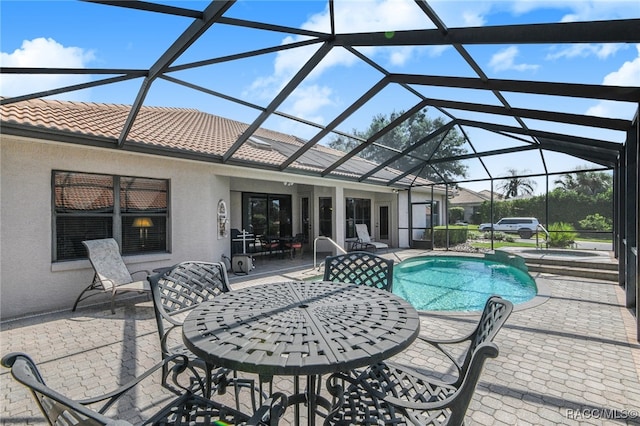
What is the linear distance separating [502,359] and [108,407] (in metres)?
3.85

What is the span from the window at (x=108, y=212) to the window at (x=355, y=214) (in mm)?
8779

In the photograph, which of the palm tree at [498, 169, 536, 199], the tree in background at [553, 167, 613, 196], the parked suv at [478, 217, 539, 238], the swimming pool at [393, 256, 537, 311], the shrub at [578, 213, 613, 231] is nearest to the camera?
the swimming pool at [393, 256, 537, 311]

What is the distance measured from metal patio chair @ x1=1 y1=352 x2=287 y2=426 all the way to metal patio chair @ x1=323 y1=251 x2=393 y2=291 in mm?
1997

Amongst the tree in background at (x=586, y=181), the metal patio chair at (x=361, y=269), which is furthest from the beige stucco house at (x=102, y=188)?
the tree in background at (x=586, y=181)

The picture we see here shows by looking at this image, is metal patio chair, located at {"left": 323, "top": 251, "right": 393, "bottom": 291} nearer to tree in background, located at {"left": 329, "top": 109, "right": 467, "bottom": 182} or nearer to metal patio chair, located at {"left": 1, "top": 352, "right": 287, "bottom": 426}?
metal patio chair, located at {"left": 1, "top": 352, "right": 287, "bottom": 426}

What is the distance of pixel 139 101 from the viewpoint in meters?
5.01

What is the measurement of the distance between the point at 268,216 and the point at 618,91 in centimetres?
1057

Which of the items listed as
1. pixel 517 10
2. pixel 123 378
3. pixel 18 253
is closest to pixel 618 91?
pixel 517 10

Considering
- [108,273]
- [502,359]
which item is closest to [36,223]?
[108,273]

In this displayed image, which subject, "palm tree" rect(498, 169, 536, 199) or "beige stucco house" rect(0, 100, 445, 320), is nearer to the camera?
"beige stucco house" rect(0, 100, 445, 320)

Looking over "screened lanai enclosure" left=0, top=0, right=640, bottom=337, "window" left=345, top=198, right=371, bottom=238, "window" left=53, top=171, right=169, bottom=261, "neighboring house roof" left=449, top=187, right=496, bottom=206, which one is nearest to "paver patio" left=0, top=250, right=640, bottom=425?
"window" left=53, top=171, right=169, bottom=261

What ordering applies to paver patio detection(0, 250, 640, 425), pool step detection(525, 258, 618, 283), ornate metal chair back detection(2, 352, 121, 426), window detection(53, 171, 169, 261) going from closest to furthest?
1. ornate metal chair back detection(2, 352, 121, 426)
2. paver patio detection(0, 250, 640, 425)
3. window detection(53, 171, 169, 261)
4. pool step detection(525, 258, 618, 283)

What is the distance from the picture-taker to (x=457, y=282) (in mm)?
9250

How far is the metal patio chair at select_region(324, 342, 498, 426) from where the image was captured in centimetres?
150
